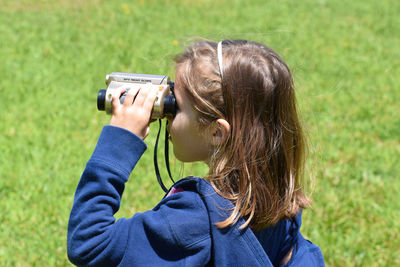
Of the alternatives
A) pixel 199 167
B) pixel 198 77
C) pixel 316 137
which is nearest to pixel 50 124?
pixel 199 167

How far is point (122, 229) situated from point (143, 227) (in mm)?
65

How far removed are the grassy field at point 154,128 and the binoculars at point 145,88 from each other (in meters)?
0.33

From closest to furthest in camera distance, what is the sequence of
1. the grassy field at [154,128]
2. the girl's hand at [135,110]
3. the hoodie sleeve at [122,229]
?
the hoodie sleeve at [122,229]
the girl's hand at [135,110]
the grassy field at [154,128]

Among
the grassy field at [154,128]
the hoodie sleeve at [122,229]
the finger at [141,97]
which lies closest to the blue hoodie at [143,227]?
the hoodie sleeve at [122,229]

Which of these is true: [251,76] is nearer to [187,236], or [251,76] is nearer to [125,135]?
[125,135]

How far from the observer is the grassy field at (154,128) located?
3305mm

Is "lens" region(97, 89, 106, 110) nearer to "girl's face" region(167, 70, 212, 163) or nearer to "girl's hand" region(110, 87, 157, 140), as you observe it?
"girl's hand" region(110, 87, 157, 140)

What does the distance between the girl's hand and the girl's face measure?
0.12 m

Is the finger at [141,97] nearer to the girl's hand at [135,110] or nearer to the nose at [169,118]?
the girl's hand at [135,110]

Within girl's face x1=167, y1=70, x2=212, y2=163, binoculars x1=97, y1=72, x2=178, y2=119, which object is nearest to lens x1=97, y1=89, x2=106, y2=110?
binoculars x1=97, y1=72, x2=178, y2=119

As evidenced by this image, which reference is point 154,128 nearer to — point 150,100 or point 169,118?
point 169,118

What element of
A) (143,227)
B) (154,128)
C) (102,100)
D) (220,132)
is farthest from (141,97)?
(154,128)

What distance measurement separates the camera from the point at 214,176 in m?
1.74

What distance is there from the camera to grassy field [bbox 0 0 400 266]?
130 inches
